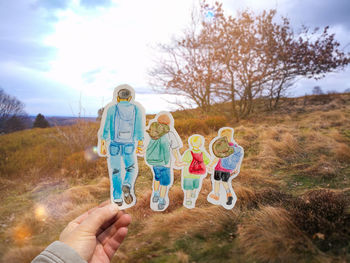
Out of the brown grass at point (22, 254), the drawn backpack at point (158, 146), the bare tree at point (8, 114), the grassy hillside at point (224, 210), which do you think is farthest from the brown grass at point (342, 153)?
the bare tree at point (8, 114)

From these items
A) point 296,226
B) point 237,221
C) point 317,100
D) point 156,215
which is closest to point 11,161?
point 156,215

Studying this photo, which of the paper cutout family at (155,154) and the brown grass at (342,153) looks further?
the brown grass at (342,153)

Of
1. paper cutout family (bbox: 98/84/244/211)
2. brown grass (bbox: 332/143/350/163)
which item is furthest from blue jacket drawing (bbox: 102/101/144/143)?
brown grass (bbox: 332/143/350/163)

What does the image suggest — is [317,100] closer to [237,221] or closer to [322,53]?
[322,53]

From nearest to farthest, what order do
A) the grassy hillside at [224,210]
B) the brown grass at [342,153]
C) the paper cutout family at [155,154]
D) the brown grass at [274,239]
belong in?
1. the brown grass at [274,239]
2. the grassy hillside at [224,210]
3. the paper cutout family at [155,154]
4. the brown grass at [342,153]

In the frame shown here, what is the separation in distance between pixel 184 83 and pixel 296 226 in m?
5.74

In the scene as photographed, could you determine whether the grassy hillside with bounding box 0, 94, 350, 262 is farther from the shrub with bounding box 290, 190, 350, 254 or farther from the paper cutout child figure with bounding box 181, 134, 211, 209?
the paper cutout child figure with bounding box 181, 134, 211, 209

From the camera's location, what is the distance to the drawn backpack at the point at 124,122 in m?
1.75

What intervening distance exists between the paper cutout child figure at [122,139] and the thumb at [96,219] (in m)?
0.18

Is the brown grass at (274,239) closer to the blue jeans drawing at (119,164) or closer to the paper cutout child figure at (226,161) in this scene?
the paper cutout child figure at (226,161)

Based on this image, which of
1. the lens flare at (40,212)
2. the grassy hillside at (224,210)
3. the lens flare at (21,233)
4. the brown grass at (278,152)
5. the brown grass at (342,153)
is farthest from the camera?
the brown grass at (278,152)

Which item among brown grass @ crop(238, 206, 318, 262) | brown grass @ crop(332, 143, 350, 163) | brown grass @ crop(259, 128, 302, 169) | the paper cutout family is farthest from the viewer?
brown grass @ crop(259, 128, 302, 169)

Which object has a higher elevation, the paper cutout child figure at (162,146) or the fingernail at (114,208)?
the paper cutout child figure at (162,146)

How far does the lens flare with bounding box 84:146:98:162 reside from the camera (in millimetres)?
4352
